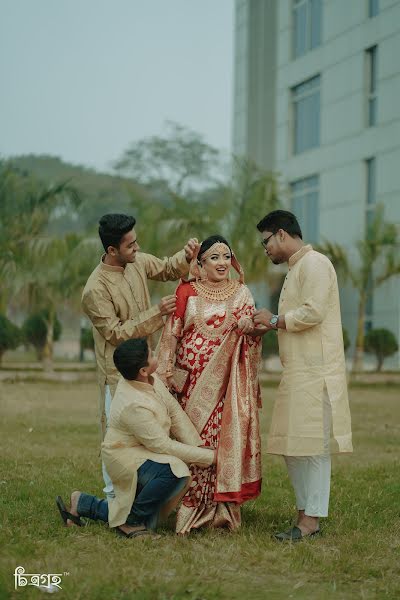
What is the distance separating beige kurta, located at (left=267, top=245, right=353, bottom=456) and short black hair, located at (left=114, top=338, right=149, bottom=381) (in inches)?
34.7

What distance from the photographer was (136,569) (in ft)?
16.3

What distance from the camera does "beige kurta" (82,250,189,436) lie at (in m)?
6.34

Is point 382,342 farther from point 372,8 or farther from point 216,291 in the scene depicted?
point 216,291

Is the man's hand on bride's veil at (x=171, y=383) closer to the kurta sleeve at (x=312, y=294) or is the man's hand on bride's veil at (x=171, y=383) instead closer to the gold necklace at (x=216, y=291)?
the gold necklace at (x=216, y=291)

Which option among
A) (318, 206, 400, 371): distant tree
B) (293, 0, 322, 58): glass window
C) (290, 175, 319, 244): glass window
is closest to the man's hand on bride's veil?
(318, 206, 400, 371): distant tree

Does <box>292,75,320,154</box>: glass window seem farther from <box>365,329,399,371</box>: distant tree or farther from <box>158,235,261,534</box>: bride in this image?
<box>158,235,261,534</box>: bride

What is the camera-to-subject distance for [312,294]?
6012 mm

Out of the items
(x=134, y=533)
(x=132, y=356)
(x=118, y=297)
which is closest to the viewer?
(x=134, y=533)

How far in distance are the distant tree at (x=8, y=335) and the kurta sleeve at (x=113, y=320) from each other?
1919 centimetres

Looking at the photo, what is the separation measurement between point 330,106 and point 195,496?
23.2m

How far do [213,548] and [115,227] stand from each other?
2.08 metres

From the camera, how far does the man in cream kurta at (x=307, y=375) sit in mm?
5980

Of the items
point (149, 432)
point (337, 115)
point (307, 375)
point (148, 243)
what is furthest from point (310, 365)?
point (337, 115)

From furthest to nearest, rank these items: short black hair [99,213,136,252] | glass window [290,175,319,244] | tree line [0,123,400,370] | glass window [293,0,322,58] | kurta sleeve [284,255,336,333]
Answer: glass window [290,175,319,244]
glass window [293,0,322,58]
tree line [0,123,400,370]
short black hair [99,213,136,252]
kurta sleeve [284,255,336,333]
